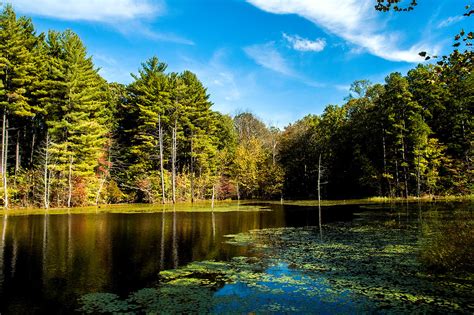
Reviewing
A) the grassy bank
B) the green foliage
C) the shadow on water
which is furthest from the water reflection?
the grassy bank

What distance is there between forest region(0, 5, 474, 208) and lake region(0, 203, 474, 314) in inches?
697

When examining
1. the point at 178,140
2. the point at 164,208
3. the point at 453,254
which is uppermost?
the point at 178,140

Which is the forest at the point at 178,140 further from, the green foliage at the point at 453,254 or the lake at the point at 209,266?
the green foliage at the point at 453,254

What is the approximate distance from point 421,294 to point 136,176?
A: 40801 mm

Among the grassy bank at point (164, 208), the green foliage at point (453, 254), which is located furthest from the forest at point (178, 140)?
→ the green foliage at point (453, 254)

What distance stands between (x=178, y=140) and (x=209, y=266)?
134 feet

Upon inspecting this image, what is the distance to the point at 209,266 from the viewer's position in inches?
416

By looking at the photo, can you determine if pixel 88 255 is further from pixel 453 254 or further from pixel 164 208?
pixel 164 208

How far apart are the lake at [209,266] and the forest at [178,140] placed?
17.7 metres

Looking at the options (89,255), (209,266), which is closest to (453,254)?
(209,266)

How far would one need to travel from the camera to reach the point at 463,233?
34.1 feet

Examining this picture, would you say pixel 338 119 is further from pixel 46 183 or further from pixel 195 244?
pixel 195 244

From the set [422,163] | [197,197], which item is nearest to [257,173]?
[197,197]

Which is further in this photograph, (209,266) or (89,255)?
(89,255)
